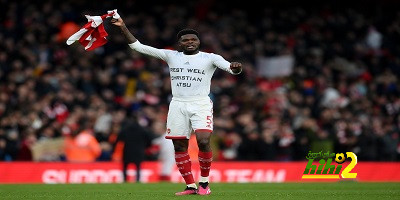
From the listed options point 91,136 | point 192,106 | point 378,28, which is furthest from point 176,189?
point 378,28

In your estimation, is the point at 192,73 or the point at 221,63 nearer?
the point at 221,63

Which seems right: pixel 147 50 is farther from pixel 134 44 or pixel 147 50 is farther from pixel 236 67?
pixel 236 67

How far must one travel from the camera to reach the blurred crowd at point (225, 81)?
23375 millimetres

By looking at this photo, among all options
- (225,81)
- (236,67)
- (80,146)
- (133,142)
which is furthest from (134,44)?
(225,81)

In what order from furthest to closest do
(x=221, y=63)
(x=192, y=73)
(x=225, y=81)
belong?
(x=225, y=81) < (x=192, y=73) < (x=221, y=63)

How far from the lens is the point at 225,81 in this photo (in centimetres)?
2709

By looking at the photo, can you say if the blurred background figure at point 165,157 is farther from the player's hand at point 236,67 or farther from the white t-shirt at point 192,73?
the player's hand at point 236,67

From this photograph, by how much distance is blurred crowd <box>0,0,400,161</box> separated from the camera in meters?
23.4

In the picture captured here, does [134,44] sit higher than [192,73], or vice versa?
[134,44]

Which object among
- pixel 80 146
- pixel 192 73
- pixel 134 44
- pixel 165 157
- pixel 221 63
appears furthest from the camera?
pixel 80 146

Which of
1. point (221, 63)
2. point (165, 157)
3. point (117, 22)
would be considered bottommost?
point (165, 157)

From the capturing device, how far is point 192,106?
1297cm

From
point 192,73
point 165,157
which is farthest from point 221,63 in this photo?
point 165,157

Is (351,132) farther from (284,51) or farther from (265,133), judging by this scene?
(284,51)
